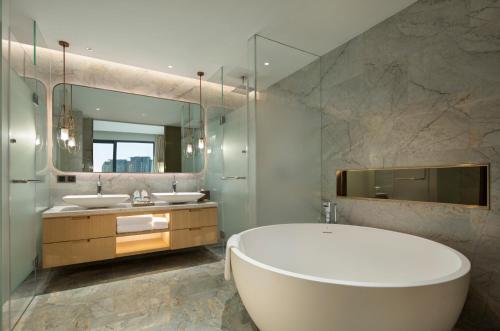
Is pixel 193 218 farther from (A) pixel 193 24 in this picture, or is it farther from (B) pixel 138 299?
(A) pixel 193 24

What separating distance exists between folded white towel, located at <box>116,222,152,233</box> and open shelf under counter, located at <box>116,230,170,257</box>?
6 centimetres

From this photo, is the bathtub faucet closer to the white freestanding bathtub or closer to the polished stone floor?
the white freestanding bathtub

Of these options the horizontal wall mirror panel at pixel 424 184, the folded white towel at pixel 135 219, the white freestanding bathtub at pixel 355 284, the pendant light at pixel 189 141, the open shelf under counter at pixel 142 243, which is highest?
the pendant light at pixel 189 141

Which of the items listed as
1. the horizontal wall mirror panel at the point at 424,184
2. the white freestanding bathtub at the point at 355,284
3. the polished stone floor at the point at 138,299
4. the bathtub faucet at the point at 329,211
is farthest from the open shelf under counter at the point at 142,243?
the horizontal wall mirror panel at the point at 424,184

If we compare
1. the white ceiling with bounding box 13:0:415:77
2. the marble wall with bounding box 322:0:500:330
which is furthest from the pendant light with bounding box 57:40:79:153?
the marble wall with bounding box 322:0:500:330

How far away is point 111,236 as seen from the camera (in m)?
2.59

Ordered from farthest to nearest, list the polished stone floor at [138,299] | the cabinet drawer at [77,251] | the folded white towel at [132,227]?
the folded white towel at [132,227] < the cabinet drawer at [77,251] < the polished stone floor at [138,299]

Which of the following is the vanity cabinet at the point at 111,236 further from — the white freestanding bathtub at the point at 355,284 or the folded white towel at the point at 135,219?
the white freestanding bathtub at the point at 355,284

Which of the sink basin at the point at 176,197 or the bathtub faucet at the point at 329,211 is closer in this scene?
the bathtub faucet at the point at 329,211

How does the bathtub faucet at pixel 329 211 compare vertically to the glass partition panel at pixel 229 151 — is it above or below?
below

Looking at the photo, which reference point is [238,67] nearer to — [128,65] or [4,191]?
[128,65]

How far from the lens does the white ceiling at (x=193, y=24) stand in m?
2.00

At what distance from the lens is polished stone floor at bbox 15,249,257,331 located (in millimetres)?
1781

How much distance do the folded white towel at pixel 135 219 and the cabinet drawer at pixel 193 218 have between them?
0.87 feet
